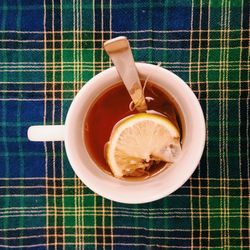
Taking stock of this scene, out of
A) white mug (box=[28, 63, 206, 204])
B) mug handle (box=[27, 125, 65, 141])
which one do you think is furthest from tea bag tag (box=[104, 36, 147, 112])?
mug handle (box=[27, 125, 65, 141])

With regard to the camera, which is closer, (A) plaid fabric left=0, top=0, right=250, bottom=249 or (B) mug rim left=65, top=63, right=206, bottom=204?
(B) mug rim left=65, top=63, right=206, bottom=204

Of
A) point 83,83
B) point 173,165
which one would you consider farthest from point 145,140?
point 83,83

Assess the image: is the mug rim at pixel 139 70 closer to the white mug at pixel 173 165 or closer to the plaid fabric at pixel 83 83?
the white mug at pixel 173 165

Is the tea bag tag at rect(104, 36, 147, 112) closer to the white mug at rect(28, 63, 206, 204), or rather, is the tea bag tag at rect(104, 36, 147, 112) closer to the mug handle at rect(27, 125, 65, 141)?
the white mug at rect(28, 63, 206, 204)

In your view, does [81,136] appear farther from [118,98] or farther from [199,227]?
[199,227]

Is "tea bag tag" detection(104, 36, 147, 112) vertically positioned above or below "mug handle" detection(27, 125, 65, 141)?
above

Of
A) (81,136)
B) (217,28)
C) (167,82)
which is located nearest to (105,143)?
(81,136)

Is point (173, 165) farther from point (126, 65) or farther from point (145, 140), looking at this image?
point (126, 65)
